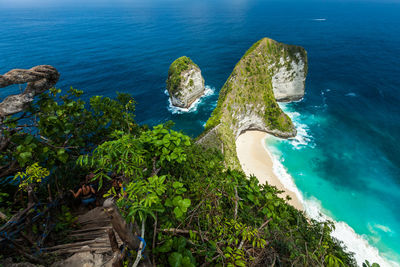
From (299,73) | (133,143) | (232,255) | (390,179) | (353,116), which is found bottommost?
(390,179)

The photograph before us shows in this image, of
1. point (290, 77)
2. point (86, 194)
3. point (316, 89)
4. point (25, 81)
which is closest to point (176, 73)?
point (290, 77)

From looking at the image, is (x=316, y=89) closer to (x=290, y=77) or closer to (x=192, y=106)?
(x=290, y=77)

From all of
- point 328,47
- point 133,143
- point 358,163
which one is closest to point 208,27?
point 328,47

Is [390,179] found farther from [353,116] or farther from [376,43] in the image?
[376,43]

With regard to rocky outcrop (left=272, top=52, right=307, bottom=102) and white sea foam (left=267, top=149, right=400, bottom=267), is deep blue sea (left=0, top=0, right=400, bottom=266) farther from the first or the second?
rocky outcrop (left=272, top=52, right=307, bottom=102)

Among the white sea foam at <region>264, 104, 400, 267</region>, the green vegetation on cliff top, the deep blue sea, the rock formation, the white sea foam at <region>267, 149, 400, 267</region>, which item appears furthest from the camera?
the green vegetation on cliff top

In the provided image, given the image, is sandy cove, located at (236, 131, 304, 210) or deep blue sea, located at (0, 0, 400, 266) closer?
deep blue sea, located at (0, 0, 400, 266)

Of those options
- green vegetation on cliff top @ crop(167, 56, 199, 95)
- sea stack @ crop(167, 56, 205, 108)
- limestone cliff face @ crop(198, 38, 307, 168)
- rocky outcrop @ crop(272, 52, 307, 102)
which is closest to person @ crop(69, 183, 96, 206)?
limestone cliff face @ crop(198, 38, 307, 168)
